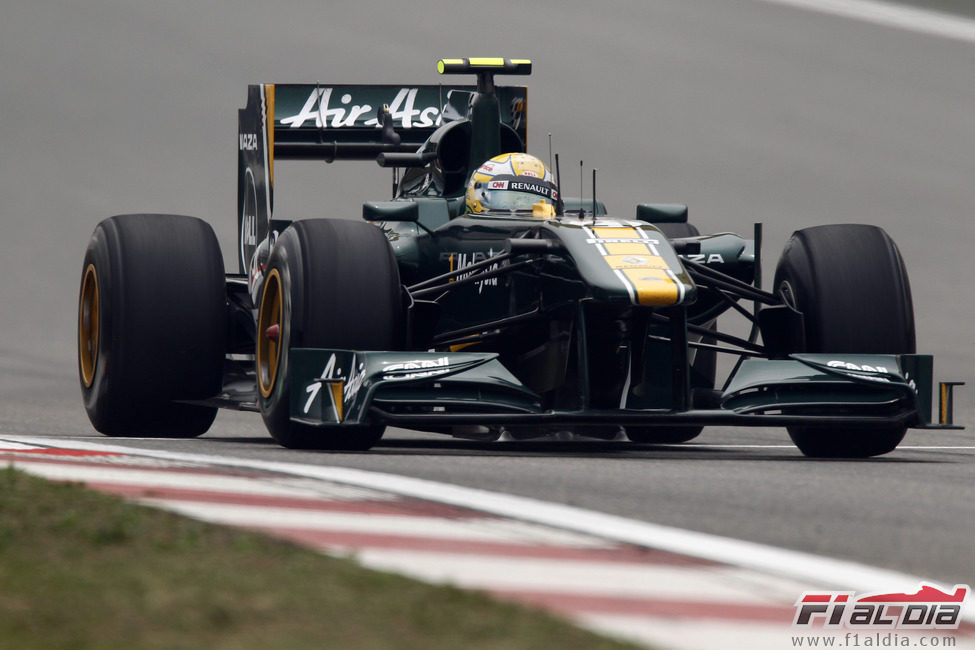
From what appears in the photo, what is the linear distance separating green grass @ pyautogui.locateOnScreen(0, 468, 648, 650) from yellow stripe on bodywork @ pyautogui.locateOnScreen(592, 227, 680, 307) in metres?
3.87

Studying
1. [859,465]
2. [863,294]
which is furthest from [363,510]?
[863,294]

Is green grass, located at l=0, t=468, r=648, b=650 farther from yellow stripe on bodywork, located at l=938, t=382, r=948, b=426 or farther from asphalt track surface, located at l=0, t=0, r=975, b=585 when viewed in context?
asphalt track surface, located at l=0, t=0, r=975, b=585

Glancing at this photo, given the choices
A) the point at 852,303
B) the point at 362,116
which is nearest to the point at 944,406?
the point at 852,303

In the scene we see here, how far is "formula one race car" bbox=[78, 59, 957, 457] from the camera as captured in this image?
29.7 ft

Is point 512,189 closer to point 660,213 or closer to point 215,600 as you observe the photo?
point 660,213

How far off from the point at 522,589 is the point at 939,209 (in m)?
24.6

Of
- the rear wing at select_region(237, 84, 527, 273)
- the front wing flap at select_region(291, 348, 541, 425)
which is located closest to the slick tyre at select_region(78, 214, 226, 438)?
the front wing flap at select_region(291, 348, 541, 425)

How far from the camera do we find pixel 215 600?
14.3 feet

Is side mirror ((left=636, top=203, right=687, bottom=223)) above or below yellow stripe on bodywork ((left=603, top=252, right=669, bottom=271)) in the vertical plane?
below

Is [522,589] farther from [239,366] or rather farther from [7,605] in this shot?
[239,366]

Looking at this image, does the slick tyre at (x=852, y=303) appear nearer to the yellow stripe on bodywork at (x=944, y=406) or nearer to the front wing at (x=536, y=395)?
the yellow stripe on bodywork at (x=944, y=406)

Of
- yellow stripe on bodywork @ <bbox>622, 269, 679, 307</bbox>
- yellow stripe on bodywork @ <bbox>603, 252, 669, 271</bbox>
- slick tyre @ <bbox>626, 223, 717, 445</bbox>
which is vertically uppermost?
yellow stripe on bodywork @ <bbox>603, 252, 669, 271</bbox>

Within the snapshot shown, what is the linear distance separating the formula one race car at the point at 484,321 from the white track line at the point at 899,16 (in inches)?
918

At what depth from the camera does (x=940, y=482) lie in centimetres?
805
